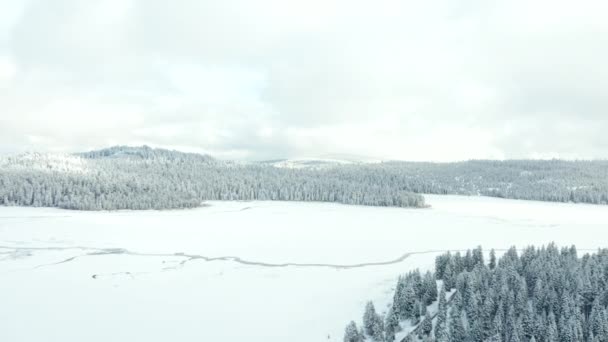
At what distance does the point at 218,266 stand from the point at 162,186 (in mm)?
89589

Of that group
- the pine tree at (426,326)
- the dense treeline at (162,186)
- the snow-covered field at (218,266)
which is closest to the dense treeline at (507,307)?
the pine tree at (426,326)

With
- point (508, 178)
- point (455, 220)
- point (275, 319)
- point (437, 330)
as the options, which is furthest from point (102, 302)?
point (508, 178)

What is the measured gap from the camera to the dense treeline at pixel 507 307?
30422 mm

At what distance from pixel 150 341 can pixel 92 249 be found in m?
32.9

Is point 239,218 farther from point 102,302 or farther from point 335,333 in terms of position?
point 335,333

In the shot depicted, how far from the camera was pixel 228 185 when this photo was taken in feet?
480

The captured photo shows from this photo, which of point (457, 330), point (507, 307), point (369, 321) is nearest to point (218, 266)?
point (369, 321)

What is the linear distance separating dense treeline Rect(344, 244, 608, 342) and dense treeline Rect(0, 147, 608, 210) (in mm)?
82155

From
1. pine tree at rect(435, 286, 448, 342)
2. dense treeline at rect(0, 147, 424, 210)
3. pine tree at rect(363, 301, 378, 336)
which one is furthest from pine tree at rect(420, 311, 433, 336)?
dense treeline at rect(0, 147, 424, 210)

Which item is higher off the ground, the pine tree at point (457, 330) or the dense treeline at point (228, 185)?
the dense treeline at point (228, 185)

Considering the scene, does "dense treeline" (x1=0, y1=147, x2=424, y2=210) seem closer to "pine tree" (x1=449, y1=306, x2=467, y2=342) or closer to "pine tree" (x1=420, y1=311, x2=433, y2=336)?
"pine tree" (x1=420, y1=311, x2=433, y2=336)

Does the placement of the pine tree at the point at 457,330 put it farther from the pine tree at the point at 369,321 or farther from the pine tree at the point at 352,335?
the pine tree at the point at 352,335

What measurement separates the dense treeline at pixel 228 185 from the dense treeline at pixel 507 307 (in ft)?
270

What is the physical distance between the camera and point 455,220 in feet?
290
